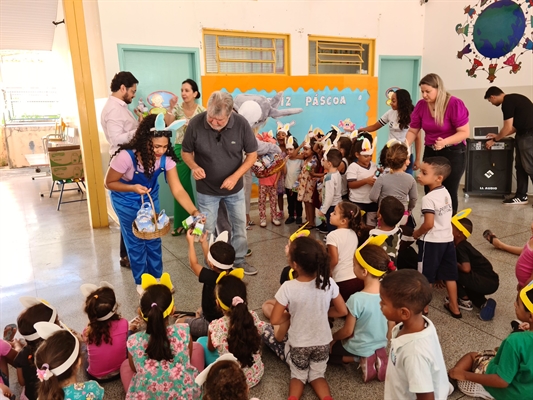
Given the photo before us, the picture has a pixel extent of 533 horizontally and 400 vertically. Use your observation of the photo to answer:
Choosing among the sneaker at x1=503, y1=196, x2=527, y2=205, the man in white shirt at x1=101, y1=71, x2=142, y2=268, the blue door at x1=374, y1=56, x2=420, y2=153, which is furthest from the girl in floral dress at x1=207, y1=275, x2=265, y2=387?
the blue door at x1=374, y1=56, x2=420, y2=153

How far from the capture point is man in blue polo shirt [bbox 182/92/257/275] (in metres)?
3.52

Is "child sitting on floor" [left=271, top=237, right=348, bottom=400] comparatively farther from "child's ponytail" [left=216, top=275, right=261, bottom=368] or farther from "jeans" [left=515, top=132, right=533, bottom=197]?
"jeans" [left=515, top=132, right=533, bottom=197]

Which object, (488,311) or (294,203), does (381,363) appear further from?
(294,203)

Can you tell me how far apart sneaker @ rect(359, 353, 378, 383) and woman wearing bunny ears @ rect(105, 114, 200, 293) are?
152cm

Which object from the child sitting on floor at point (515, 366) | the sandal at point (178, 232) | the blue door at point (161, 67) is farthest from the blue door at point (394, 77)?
the child sitting on floor at point (515, 366)

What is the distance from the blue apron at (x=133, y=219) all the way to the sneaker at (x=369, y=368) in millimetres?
1852

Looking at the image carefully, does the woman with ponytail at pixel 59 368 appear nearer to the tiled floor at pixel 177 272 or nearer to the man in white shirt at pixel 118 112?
the tiled floor at pixel 177 272

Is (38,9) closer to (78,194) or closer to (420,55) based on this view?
(78,194)

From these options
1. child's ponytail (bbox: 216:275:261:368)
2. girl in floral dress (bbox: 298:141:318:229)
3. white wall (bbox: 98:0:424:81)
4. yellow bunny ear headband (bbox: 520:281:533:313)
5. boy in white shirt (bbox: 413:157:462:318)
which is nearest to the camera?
yellow bunny ear headband (bbox: 520:281:533:313)

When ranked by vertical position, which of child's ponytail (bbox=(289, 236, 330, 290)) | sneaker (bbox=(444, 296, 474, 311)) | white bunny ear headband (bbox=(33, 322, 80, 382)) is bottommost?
sneaker (bbox=(444, 296, 474, 311))

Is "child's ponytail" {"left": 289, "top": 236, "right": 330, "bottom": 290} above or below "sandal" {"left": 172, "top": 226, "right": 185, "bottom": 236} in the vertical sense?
above

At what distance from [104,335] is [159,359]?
1.68 feet

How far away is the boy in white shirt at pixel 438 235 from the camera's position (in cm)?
301

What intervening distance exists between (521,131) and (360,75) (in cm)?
279
